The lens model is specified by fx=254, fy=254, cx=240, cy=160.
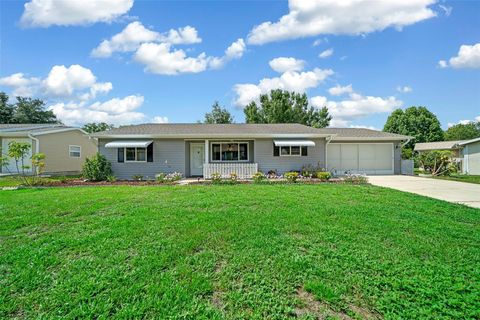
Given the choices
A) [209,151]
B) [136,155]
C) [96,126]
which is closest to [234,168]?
[209,151]

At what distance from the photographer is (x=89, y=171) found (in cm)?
1445

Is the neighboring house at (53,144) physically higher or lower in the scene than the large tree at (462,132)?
lower

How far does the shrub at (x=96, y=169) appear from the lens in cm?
1446

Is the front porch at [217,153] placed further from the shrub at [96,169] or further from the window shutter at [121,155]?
the shrub at [96,169]

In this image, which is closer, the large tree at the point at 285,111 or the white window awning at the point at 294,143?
the white window awning at the point at 294,143

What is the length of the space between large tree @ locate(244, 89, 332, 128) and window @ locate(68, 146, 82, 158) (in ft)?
69.2

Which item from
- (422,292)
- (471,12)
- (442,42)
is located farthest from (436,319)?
(442,42)

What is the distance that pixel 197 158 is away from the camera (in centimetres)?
1697

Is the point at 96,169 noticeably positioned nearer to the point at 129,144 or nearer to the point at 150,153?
the point at 129,144

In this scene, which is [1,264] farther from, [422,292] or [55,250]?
[422,292]

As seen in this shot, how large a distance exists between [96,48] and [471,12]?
1946 cm

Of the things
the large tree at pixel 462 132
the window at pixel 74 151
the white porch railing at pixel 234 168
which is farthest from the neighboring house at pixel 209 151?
the large tree at pixel 462 132

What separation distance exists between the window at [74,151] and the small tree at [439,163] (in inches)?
1099

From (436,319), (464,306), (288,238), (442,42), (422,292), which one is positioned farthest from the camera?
(442,42)
